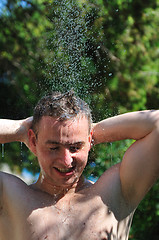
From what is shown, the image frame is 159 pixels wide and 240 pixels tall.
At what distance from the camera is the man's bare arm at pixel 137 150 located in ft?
6.27

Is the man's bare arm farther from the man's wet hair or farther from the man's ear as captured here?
the man's ear

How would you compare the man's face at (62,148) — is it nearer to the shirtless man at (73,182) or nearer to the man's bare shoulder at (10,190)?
the shirtless man at (73,182)

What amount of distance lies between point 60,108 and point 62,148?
18 centimetres

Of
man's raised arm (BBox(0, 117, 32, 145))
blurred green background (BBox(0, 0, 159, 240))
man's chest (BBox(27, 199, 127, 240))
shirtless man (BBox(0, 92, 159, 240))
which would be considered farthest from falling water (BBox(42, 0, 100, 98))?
man's chest (BBox(27, 199, 127, 240))

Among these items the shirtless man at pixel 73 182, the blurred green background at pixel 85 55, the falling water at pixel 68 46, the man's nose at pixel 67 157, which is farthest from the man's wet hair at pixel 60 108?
the blurred green background at pixel 85 55

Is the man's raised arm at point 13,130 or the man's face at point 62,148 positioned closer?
the man's face at point 62,148

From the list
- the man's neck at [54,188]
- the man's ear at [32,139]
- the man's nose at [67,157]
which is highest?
the man's ear at [32,139]

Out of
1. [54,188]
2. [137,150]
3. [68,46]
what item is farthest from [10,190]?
[68,46]

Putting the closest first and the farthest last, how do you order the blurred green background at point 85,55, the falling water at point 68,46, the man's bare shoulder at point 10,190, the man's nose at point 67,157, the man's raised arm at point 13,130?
the man's nose at point 67,157 < the man's bare shoulder at point 10,190 < the man's raised arm at point 13,130 < the falling water at point 68,46 < the blurred green background at point 85,55

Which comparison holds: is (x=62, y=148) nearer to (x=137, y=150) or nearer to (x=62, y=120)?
(x=62, y=120)

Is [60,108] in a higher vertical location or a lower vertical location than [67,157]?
higher

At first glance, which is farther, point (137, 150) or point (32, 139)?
point (32, 139)

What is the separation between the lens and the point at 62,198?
2.05 metres

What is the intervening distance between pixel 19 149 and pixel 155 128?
9.91ft
